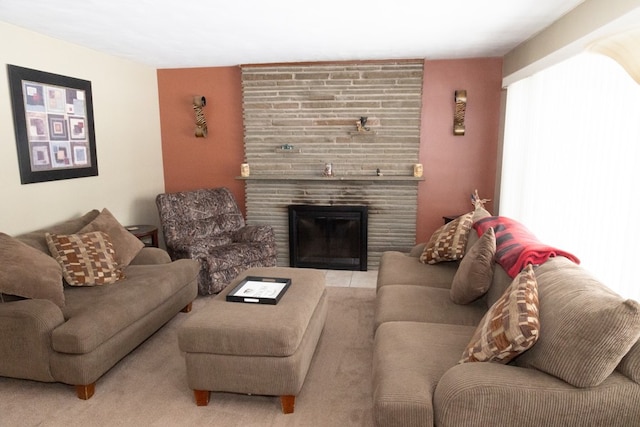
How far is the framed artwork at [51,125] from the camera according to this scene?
3.32 m

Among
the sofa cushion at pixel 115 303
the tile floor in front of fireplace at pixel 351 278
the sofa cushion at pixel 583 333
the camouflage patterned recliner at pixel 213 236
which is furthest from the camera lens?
the tile floor in front of fireplace at pixel 351 278

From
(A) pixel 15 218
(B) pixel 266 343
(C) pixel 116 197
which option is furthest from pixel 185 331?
(C) pixel 116 197

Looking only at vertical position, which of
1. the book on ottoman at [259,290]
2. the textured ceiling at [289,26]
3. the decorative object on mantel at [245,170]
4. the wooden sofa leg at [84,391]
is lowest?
the wooden sofa leg at [84,391]

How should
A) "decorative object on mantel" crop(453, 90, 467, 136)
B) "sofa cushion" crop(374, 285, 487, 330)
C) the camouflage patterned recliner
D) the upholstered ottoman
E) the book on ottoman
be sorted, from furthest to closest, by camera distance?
1. "decorative object on mantel" crop(453, 90, 467, 136)
2. the camouflage patterned recliner
3. the book on ottoman
4. "sofa cushion" crop(374, 285, 487, 330)
5. the upholstered ottoman

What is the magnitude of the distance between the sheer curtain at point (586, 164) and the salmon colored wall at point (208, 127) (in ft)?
10.2

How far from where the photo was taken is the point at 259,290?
8.94 feet

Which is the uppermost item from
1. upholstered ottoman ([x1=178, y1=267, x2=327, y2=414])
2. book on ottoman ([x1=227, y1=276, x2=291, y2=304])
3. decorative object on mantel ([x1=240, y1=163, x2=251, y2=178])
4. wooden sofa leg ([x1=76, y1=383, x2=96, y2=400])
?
decorative object on mantel ([x1=240, y1=163, x2=251, y2=178])

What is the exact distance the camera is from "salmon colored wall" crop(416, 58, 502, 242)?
463 centimetres

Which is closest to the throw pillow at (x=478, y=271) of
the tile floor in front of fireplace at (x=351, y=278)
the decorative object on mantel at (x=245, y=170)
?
the tile floor in front of fireplace at (x=351, y=278)

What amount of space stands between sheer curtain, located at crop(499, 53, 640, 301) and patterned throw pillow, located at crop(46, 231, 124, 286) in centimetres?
315

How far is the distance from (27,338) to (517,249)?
2755mm

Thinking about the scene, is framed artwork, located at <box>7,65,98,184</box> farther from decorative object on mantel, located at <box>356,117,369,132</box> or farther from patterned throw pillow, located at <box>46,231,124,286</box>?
decorative object on mantel, located at <box>356,117,369,132</box>

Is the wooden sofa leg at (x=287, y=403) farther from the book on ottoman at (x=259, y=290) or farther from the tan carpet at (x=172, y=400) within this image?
the book on ottoman at (x=259, y=290)

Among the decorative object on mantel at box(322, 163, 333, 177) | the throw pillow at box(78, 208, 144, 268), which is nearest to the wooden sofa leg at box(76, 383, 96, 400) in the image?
the throw pillow at box(78, 208, 144, 268)
